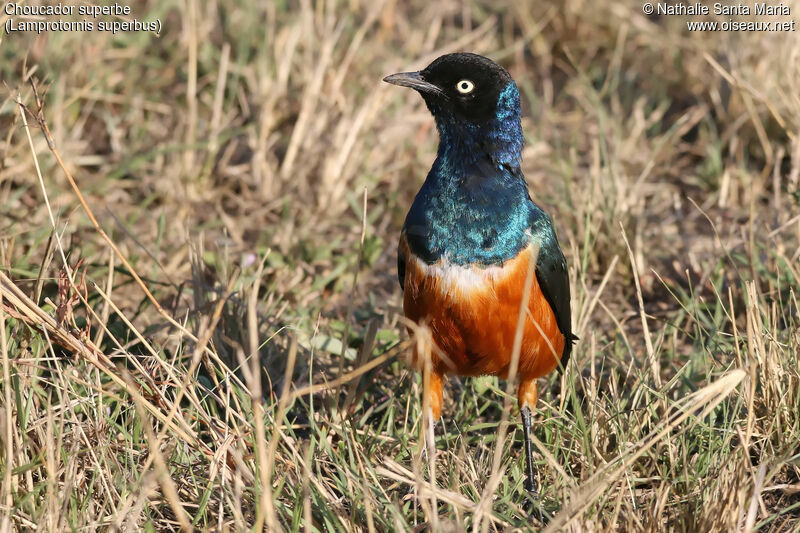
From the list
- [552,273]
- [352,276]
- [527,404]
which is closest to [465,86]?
[552,273]

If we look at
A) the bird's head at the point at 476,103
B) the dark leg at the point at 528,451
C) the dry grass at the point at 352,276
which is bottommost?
the dark leg at the point at 528,451

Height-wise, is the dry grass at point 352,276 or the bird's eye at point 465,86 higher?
the bird's eye at point 465,86

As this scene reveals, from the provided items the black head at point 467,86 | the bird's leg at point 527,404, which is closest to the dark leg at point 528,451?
the bird's leg at point 527,404

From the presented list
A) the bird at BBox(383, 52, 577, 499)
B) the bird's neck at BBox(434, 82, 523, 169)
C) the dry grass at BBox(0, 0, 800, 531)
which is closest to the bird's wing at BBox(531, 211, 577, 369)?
the bird at BBox(383, 52, 577, 499)

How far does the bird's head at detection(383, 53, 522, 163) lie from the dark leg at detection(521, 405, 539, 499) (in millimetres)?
1000

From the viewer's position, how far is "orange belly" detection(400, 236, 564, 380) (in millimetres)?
3471

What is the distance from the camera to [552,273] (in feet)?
12.1

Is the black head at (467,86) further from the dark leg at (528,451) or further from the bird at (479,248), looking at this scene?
the dark leg at (528,451)

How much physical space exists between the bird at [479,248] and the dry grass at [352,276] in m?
0.22

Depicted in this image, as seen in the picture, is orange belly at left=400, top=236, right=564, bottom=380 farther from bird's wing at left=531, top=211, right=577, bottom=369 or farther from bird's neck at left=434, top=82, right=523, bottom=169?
bird's neck at left=434, top=82, right=523, bottom=169

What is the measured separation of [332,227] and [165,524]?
2527 mm

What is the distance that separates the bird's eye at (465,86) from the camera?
3.69 m

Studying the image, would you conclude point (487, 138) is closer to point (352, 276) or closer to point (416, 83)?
point (416, 83)

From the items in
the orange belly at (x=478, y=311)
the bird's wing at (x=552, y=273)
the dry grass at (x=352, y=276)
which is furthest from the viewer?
the bird's wing at (x=552, y=273)
